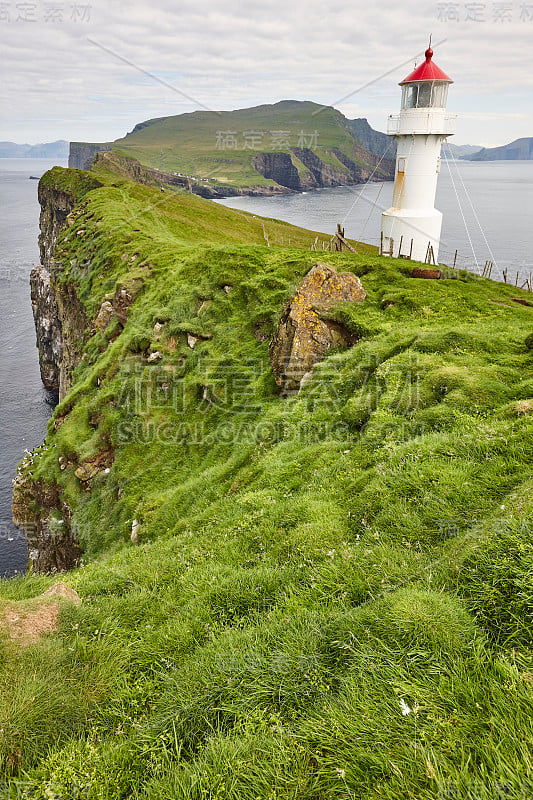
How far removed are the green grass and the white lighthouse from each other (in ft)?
91.4

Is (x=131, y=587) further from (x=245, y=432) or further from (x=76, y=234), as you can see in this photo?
(x=76, y=234)

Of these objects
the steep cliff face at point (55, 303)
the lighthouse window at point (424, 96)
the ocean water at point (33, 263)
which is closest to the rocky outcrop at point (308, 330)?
the ocean water at point (33, 263)

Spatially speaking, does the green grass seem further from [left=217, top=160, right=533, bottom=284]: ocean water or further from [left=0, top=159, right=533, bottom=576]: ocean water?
[left=217, top=160, right=533, bottom=284]: ocean water

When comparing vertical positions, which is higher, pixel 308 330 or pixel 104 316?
pixel 308 330

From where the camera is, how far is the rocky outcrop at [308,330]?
17484 mm

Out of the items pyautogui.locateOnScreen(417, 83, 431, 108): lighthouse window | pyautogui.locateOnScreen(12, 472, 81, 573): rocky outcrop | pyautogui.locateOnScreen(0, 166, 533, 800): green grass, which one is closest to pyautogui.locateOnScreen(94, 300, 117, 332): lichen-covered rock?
pyautogui.locateOnScreen(12, 472, 81, 573): rocky outcrop

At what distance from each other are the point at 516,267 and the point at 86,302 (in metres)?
69.6

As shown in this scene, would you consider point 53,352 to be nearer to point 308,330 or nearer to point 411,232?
point 411,232

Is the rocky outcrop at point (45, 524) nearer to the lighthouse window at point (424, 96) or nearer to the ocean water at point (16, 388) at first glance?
the ocean water at point (16, 388)

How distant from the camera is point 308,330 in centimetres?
1808

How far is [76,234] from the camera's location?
177 feet

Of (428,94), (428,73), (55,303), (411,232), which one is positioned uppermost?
(428,73)

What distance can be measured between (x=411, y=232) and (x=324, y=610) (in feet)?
139

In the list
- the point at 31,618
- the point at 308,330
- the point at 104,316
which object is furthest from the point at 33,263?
the point at 31,618
